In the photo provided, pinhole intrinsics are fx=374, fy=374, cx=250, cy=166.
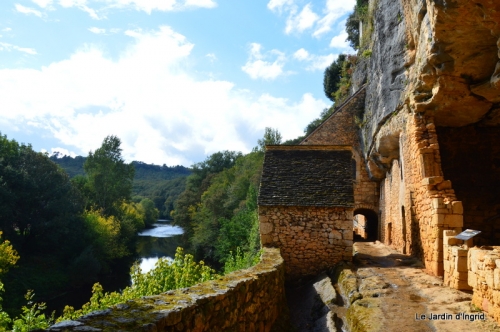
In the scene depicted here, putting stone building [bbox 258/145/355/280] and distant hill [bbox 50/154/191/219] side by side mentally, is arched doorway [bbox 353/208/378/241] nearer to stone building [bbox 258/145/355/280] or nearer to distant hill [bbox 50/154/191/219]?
stone building [bbox 258/145/355/280]

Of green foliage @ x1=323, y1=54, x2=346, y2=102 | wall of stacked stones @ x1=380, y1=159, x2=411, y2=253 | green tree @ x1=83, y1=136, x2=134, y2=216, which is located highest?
green foliage @ x1=323, y1=54, x2=346, y2=102

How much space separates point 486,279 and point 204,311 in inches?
168

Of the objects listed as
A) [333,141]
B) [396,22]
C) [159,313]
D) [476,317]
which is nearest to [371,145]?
[333,141]

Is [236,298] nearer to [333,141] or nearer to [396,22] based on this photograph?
[396,22]

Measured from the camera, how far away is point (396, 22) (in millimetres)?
12477

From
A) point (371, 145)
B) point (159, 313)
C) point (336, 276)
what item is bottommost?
point (336, 276)

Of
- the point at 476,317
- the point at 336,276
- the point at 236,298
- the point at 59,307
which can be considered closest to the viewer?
the point at 236,298

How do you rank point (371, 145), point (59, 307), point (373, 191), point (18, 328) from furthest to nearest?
point (59, 307), point (373, 191), point (371, 145), point (18, 328)

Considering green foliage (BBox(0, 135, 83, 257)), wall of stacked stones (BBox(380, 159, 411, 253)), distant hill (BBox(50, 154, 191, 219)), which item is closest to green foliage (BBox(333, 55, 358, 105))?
wall of stacked stones (BBox(380, 159, 411, 253))

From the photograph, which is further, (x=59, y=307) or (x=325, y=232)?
(x=59, y=307)

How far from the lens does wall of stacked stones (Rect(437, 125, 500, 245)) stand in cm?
1160

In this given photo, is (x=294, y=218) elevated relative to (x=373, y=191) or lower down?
lower down

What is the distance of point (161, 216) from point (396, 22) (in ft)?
315

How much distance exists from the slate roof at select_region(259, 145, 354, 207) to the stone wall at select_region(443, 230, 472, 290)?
3396 mm
